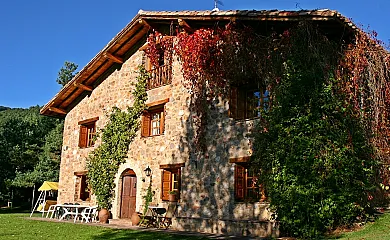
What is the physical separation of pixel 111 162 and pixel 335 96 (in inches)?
335

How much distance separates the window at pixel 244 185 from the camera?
1067 cm

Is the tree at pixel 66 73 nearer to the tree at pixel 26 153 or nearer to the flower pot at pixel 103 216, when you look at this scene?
the tree at pixel 26 153

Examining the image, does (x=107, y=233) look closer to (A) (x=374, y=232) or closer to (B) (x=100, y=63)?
(A) (x=374, y=232)

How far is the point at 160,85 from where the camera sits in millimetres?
13680

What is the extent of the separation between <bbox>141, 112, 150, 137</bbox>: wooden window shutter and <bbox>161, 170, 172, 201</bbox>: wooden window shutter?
1.77m

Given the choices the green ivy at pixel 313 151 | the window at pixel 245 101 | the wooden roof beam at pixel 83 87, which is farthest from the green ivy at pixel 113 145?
the green ivy at pixel 313 151

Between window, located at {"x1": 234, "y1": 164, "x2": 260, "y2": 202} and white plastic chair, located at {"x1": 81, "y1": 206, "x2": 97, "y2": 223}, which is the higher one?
window, located at {"x1": 234, "y1": 164, "x2": 260, "y2": 202}

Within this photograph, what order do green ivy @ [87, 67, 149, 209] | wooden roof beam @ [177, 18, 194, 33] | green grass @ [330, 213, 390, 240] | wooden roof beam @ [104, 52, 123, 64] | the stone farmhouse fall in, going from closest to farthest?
green grass @ [330, 213, 390, 240]
the stone farmhouse
wooden roof beam @ [177, 18, 194, 33]
green ivy @ [87, 67, 149, 209]
wooden roof beam @ [104, 52, 123, 64]

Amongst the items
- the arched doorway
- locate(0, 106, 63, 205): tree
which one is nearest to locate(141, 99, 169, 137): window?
the arched doorway

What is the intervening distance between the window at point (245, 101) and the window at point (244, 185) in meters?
1.39

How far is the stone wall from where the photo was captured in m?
10.9

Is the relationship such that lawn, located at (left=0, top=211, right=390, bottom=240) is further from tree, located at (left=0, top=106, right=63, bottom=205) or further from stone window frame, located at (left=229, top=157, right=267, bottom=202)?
tree, located at (left=0, top=106, right=63, bottom=205)

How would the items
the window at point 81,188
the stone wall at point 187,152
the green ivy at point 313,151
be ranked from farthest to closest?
the window at point 81,188 → the stone wall at point 187,152 → the green ivy at point 313,151

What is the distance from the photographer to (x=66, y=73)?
31734 millimetres
